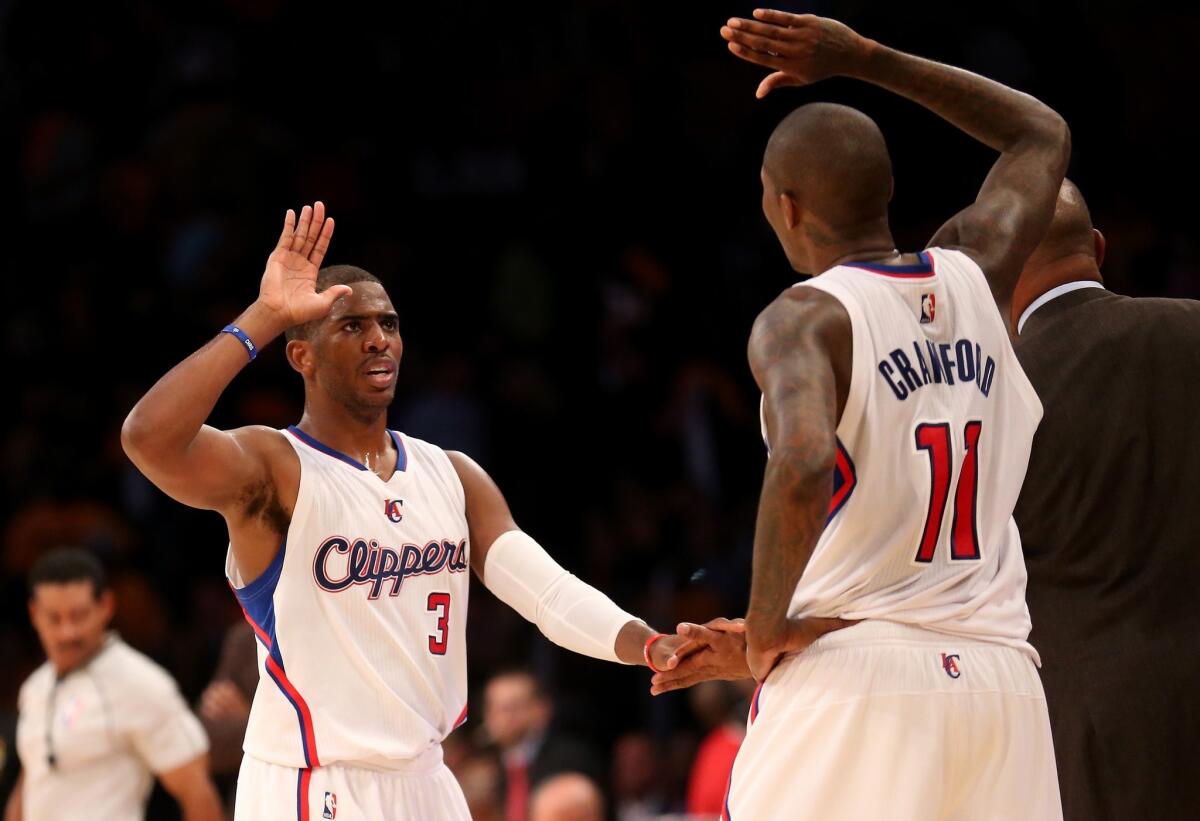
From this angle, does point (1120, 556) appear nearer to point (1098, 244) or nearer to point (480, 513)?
point (1098, 244)

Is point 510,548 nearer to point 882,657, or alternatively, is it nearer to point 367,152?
point 882,657

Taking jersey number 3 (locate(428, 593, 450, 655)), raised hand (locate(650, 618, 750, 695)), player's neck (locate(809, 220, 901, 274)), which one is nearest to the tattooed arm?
player's neck (locate(809, 220, 901, 274))

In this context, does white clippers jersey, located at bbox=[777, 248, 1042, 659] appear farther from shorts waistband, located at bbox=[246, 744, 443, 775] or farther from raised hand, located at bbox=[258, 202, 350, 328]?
raised hand, located at bbox=[258, 202, 350, 328]

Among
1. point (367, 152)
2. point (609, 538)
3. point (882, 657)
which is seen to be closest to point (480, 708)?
point (609, 538)

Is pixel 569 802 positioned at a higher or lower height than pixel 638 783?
higher

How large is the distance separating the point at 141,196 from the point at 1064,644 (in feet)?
33.4

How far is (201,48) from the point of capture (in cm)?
1417

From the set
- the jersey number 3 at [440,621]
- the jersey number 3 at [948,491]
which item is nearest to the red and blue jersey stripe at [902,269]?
the jersey number 3 at [948,491]

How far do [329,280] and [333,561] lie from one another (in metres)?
0.96

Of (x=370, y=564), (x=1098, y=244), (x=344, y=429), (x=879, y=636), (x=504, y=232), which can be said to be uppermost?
(x=504, y=232)

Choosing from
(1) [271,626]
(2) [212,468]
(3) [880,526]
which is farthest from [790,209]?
(1) [271,626]

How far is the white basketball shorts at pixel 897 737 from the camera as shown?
4.07 meters

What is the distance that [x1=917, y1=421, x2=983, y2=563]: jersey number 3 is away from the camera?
4.23 m

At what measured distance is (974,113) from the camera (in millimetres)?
4949
